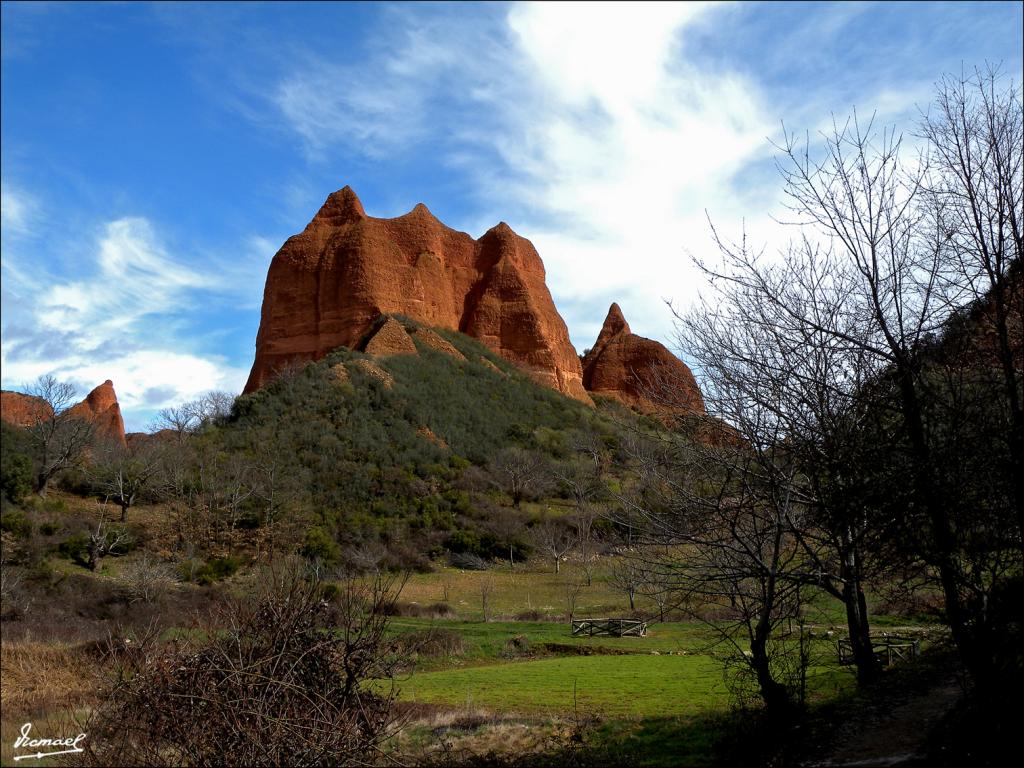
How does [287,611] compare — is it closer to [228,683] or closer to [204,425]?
[228,683]

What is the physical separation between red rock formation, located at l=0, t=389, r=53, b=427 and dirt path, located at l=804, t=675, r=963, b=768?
4910cm

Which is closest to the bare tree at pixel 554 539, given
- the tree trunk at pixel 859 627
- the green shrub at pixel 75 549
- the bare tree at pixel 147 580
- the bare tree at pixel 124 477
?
the bare tree at pixel 147 580

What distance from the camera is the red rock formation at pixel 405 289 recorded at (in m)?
62.1

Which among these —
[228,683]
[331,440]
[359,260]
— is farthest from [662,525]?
[359,260]

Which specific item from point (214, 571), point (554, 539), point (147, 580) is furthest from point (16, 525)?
point (554, 539)

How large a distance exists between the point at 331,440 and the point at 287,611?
38.3 m

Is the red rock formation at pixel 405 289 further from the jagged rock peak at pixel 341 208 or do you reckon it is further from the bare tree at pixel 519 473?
the bare tree at pixel 519 473

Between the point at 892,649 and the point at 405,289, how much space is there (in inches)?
2185

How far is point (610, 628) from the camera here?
2277cm

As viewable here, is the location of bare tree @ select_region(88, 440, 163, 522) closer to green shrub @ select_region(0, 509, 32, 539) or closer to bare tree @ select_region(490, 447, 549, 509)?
green shrub @ select_region(0, 509, 32, 539)

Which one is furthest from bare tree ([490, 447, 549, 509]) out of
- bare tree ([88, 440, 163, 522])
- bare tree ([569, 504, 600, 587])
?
bare tree ([88, 440, 163, 522])

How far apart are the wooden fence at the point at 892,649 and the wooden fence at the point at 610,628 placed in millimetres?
9154

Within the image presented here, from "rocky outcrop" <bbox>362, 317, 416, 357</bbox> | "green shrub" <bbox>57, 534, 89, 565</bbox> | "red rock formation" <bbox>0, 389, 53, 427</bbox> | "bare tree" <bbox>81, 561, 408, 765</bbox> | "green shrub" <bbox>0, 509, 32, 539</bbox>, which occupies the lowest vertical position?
"bare tree" <bbox>81, 561, 408, 765</bbox>

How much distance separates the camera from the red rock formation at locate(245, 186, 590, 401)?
204ft
